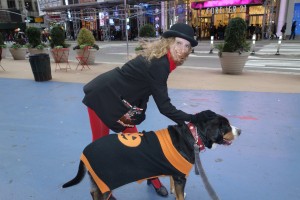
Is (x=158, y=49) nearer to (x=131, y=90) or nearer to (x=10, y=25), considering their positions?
(x=131, y=90)

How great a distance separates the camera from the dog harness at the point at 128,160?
6.65 ft

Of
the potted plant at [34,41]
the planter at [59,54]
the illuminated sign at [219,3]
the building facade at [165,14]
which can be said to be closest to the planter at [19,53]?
the potted plant at [34,41]

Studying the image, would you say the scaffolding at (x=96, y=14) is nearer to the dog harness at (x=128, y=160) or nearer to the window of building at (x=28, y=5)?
the dog harness at (x=128, y=160)

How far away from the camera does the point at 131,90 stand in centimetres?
226

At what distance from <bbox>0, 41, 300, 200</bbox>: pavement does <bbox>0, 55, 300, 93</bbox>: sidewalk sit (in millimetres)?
29

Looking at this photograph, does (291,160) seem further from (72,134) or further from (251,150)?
(72,134)

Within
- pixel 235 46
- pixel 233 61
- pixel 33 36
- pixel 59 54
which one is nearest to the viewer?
pixel 235 46

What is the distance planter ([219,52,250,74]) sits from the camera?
8.43m

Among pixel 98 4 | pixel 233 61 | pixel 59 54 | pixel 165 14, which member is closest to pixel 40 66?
pixel 59 54

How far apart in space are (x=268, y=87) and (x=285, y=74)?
8.03 ft

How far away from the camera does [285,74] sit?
8.83 meters

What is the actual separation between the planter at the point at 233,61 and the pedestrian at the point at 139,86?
6.71m

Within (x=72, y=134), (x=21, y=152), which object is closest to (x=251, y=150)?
(x=72, y=134)

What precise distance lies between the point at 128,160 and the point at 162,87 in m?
0.64
